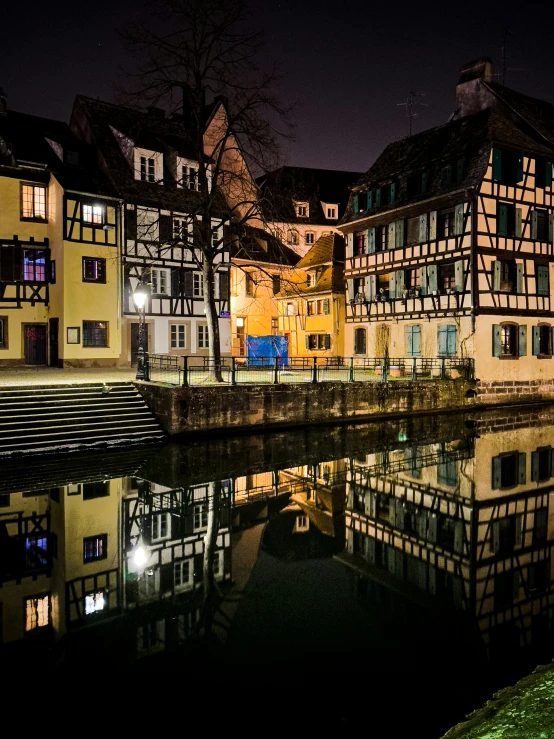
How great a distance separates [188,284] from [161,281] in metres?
1.58

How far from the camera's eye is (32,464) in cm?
1491

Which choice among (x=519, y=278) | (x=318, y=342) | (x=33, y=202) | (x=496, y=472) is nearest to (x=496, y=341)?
(x=519, y=278)

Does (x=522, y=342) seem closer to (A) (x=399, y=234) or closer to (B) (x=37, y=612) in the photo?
(A) (x=399, y=234)

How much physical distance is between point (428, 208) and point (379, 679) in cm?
2861

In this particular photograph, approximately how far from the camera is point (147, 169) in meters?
32.0

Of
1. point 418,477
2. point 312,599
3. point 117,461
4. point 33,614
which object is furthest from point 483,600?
point 117,461

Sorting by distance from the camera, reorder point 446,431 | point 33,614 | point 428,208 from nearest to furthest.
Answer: point 33,614 → point 446,431 → point 428,208

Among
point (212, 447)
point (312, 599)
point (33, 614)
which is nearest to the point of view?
point (33, 614)

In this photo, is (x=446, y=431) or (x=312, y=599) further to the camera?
(x=446, y=431)

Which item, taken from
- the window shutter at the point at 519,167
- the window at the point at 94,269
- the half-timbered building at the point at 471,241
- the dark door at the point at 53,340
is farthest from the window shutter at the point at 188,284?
the window shutter at the point at 519,167

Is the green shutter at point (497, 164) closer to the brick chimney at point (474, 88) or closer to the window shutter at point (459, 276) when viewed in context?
the window shutter at point (459, 276)

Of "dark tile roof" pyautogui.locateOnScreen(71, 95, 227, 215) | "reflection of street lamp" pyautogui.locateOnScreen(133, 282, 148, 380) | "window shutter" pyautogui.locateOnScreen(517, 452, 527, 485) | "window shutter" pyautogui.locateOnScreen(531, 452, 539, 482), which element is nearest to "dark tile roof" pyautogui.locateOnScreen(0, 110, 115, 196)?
"dark tile roof" pyautogui.locateOnScreen(71, 95, 227, 215)

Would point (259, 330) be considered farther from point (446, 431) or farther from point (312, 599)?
point (312, 599)

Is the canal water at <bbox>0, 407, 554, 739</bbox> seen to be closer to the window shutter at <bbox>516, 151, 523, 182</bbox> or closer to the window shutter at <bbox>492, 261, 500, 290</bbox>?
the window shutter at <bbox>492, 261, 500, 290</bbox>
